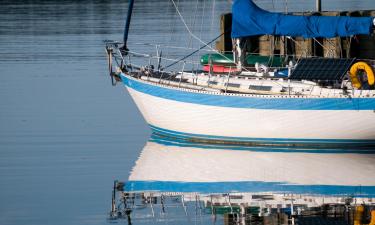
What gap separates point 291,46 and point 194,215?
853 inches

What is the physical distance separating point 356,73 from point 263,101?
8.46ft

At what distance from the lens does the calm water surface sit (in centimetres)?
3128

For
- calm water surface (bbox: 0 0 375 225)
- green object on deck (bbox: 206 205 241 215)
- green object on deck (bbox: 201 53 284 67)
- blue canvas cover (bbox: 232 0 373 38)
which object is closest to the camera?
green object on deck (bbox: 206 205 241 215)

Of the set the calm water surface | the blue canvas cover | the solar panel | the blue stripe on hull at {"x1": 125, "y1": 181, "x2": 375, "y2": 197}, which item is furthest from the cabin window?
the blue stripe on hull at {"x1": 125, "y1": 181, "x2": 375, "y2": 197}

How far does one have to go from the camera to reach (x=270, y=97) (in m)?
37.2

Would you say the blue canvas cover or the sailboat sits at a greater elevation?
the blue canvas cover

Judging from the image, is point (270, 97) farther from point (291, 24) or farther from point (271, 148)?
point (291, 24)

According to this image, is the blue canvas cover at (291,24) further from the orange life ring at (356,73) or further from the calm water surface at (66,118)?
the calm water surface at (66,118)

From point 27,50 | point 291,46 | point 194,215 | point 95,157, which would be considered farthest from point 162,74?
point 27,50

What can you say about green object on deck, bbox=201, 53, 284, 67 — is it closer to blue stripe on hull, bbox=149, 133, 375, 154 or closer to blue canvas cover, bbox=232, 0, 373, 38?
blue canvas cover, bbox=232, 0, 373, 38

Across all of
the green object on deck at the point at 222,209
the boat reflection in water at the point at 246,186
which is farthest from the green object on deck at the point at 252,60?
the green object on deck at the point at 222,209

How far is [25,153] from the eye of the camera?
38.0 m

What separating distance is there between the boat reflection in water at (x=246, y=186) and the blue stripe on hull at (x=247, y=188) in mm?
22

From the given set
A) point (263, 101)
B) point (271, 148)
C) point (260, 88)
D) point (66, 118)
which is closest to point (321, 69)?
point (260, 88)
